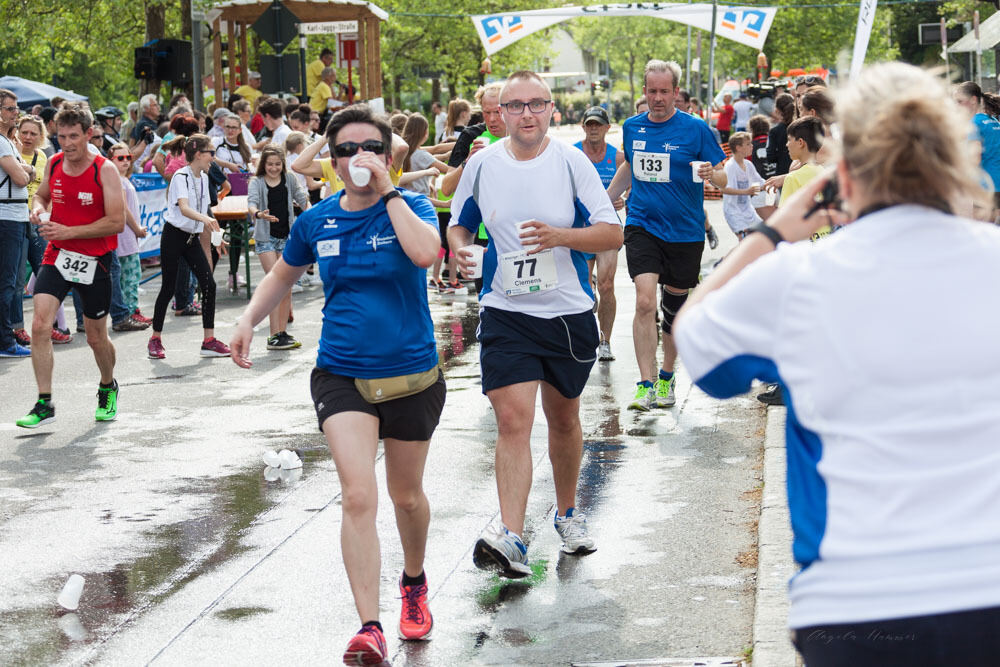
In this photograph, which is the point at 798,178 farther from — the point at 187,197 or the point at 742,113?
the point at 742,113

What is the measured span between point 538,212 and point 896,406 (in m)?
3.63

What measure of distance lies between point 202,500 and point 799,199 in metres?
5.08

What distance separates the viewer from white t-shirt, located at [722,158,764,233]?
1269cm

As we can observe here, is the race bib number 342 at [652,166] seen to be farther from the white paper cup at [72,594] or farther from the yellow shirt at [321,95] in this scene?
the yellow shirt at [321,95]

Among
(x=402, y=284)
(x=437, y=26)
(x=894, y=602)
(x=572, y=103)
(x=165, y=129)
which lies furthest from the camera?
(x=572, y=103)

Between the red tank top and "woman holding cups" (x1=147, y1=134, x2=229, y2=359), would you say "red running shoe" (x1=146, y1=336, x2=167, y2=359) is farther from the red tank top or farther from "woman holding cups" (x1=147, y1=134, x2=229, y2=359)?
the red tank top

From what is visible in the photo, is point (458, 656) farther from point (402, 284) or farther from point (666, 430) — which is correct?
point (666, 430)

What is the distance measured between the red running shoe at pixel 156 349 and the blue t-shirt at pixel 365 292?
22.4 feet

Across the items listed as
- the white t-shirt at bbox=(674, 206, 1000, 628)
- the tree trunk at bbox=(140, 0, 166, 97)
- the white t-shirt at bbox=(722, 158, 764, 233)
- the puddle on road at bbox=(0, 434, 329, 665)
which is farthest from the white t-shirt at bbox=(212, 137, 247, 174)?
the white t-shirt at bbox=(674, 206, 1000, 628)

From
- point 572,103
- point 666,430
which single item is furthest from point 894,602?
point 572,103

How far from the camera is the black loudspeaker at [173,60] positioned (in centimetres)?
2509

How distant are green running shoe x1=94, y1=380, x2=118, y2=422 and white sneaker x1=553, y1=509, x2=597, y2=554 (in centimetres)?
406

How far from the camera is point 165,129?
787 inches

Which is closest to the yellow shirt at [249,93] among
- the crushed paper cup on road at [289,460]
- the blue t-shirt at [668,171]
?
the blue t-shirt at [668,171]
